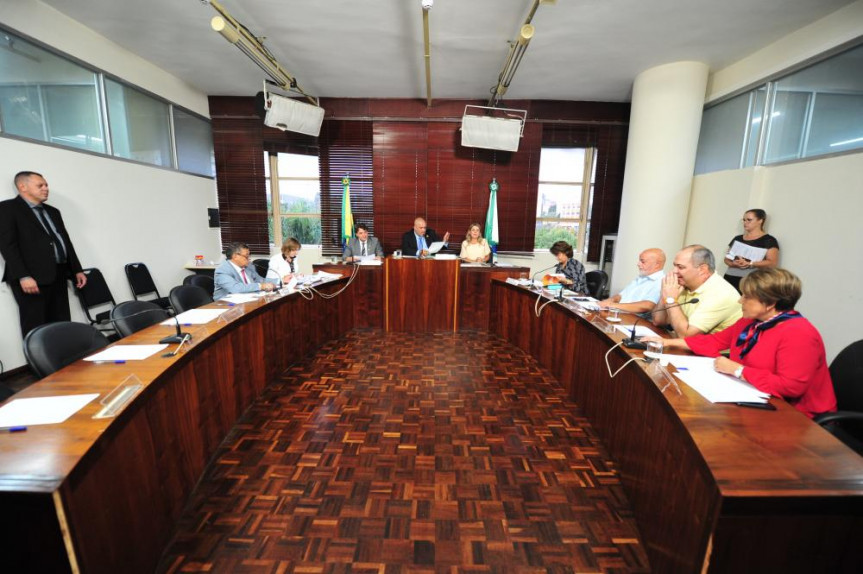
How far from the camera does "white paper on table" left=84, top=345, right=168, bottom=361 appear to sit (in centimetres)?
170

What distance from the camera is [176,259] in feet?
17.1

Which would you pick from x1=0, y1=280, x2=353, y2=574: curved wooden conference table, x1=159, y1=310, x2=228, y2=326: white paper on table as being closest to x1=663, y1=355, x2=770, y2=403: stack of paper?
x1=0, y1=280, x2=353, y2=574: curved wooden conference table

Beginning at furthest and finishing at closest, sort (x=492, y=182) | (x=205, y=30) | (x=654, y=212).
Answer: (x=492, y=182), (x=654, y=212), (x=205, y=30)

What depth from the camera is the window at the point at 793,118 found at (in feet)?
9.89

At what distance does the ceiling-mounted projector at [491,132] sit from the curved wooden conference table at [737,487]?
4442 mm

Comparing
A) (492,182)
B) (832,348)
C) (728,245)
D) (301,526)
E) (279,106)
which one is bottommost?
(301,526)

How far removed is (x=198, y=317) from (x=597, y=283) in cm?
405

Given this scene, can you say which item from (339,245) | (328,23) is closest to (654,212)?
(328,23)

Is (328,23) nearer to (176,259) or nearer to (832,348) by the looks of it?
(176,259)

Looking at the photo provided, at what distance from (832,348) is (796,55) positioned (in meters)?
2.77

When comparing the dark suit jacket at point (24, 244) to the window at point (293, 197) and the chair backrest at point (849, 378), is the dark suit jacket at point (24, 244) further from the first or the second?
the chair backrest at point (849, 378)

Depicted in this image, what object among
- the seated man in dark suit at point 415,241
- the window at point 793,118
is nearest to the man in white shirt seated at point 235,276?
the seated man in dark suit at point 415,241

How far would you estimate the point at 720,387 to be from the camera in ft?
4.95

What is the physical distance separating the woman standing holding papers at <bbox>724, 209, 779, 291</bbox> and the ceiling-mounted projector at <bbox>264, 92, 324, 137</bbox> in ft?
17.4
